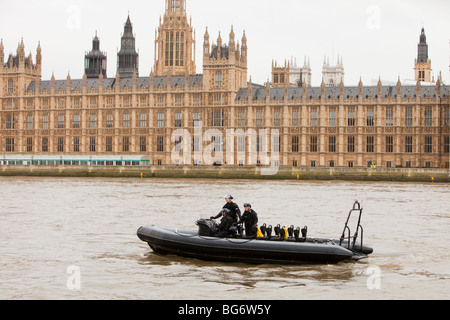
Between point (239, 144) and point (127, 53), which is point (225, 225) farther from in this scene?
point (127, 53)

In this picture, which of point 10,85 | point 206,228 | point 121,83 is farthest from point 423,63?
point 206,228

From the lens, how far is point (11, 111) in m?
115

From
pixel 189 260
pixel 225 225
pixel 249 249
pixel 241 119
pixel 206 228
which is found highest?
pixel 241 119

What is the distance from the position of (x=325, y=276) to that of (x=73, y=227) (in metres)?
16.0

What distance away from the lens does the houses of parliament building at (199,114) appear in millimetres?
95625

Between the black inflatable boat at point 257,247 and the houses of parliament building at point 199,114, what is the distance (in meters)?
70.8

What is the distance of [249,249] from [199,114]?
265 feet

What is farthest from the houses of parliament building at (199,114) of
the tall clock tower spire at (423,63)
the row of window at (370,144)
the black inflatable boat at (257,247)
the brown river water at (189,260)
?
the black inflatable boat at (257,247)

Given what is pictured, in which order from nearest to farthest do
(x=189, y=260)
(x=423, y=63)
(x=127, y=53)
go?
(x=189, y=260)
(x=127, y=53)
(x=423, y=63)

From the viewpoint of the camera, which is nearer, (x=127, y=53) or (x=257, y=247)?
(x=257, y=247)

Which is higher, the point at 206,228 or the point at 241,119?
the point at 241,119

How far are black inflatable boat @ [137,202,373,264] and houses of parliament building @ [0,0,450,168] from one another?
232 ft

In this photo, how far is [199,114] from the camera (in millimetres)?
105000
